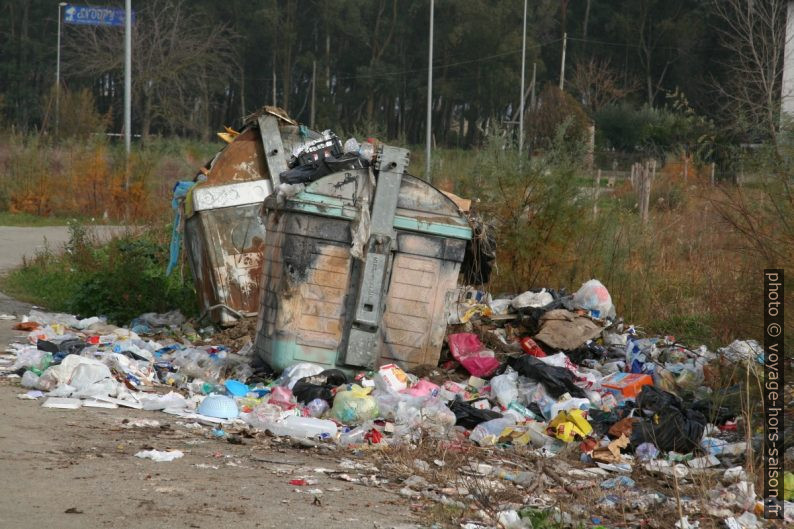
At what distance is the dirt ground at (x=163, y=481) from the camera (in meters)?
4.52

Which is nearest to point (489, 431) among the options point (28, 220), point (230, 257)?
point (230, 257)

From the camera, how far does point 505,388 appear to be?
7402 millimetres

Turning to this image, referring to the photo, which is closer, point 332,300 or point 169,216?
point 332,300

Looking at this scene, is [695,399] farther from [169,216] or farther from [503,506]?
[169,216]

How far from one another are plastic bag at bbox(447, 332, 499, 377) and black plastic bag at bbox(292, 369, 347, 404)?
1052mm

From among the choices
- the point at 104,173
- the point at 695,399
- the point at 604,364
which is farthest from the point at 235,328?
the point at 104,173

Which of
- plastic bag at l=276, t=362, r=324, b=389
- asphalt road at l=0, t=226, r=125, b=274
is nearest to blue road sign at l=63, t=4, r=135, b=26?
asphalt road at l=0, t=226, r=125, b=274

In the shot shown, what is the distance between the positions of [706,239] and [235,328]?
Answer: 5290 mm

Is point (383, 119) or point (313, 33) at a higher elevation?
point (313, 33)

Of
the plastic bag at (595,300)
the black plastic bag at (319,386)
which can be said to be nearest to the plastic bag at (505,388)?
the black plastic bag at (319,386)

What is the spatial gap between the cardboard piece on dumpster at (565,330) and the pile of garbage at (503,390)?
0.5 inches

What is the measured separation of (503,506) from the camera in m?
4.91

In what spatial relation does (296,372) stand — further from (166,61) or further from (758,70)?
(166,61)

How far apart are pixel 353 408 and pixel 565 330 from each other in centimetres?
261
